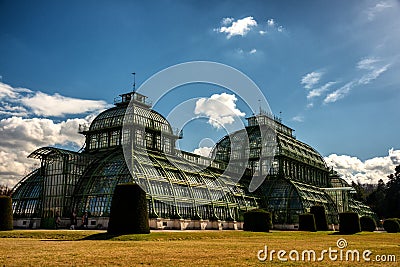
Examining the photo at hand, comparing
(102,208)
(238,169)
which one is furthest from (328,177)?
(102,208)

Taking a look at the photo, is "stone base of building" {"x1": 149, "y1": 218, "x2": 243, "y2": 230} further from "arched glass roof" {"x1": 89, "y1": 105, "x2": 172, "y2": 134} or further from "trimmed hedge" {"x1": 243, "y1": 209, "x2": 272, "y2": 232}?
"arched glass roof" {"x1": 89, "y1": 105, "x2": 172, "y2": 134}

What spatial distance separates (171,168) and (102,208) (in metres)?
12.5

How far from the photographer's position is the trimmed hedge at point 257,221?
49.3 meters

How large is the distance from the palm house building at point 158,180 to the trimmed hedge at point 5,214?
947cm

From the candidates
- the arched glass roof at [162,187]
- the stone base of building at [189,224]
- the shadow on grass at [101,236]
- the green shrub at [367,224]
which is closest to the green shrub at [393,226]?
the green shrub at [367,224]

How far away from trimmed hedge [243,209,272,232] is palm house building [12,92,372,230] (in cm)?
1031

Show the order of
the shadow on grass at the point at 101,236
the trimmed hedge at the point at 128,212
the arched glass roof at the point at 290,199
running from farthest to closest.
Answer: the arched glass roof at the point at 290,199, the trimmed hedge at the point at 128,212, the shadow on grass at the point at 101,236

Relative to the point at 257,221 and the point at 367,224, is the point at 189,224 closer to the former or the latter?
the point at 257,221

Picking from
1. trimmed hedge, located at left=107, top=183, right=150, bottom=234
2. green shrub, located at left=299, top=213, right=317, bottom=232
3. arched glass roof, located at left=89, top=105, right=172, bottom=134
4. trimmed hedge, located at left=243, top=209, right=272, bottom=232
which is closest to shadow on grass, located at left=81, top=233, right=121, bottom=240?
trimmed hedge, located at left=107, top=183, right=150, bottom=234

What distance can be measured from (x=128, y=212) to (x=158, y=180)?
65.6ft

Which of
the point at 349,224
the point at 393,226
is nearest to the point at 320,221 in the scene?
the point at 349,224

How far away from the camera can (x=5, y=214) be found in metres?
46.0

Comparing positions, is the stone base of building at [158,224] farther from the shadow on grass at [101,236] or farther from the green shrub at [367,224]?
the green shrub at [367,224]

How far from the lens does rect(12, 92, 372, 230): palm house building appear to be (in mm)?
54844
